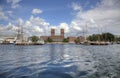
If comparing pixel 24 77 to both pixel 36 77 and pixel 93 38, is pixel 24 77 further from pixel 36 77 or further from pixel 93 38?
pixel 93 38

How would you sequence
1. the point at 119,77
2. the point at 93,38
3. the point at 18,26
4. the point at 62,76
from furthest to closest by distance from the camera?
the point at 93,38, the point at 18,26, the point at 62,76, the point at 119,77

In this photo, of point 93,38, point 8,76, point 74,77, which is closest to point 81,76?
point 74,77

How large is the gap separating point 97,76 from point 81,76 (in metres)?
1.15

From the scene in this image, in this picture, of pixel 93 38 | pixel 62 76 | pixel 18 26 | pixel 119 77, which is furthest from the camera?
pixel 93 38

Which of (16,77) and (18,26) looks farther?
(18,26)

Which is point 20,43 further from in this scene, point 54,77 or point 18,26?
point 54,77

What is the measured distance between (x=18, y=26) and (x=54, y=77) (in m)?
116

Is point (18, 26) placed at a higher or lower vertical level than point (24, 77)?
higher

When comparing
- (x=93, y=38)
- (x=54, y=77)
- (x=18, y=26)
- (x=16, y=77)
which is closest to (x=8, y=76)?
(x=16, y=77)

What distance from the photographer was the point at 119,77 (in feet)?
40.4

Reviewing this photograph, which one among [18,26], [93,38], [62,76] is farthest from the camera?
[93,38]

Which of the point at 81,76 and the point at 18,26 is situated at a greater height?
the point at 18,26

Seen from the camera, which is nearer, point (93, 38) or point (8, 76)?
point (8, 76)

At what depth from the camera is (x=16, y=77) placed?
12.5 metres
